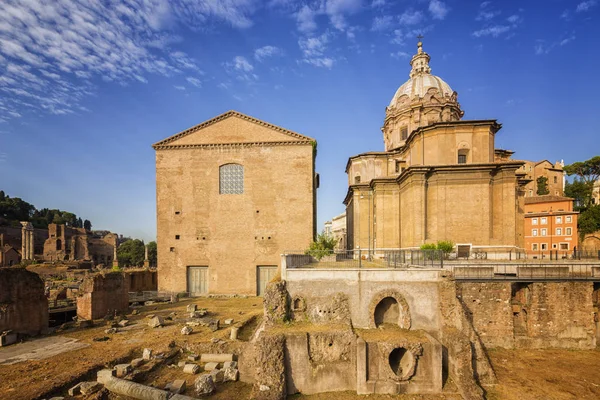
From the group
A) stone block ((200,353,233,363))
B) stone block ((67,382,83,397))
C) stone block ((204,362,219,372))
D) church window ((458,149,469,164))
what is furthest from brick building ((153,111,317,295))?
stone block ((67,382,83,397))

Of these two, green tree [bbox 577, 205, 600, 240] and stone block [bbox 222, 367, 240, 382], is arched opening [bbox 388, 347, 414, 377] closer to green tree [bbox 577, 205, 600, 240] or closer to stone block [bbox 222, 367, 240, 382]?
stone block [bbox 222, 367, 240, 382]

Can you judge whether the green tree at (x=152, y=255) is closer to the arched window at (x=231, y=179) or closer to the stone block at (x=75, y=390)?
the arched window at (x=231, y=179)

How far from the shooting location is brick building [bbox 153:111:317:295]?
2438 centimetres

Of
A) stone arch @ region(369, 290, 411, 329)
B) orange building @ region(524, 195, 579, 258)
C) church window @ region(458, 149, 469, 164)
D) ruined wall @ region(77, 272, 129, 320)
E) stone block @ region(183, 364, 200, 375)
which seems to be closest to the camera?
stone block @ region(183, 364, 200, 375)

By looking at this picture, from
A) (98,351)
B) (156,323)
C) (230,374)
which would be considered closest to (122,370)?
(98,351)

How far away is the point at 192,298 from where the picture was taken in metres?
24.3

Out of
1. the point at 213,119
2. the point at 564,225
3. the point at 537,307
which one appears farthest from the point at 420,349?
the point at 564,225

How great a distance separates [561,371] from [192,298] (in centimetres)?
2481

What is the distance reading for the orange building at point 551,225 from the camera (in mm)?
A: 34656

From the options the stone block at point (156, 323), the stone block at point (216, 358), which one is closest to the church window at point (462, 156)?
the stone block at point (216, 358)

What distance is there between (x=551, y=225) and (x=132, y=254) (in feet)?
259

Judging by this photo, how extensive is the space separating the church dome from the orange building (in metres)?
21.8

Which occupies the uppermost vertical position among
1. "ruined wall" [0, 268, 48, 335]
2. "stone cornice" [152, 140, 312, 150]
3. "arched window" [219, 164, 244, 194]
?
"stone cornice" [152, 140, 312, 150]

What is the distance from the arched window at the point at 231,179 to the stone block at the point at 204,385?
680 inches
